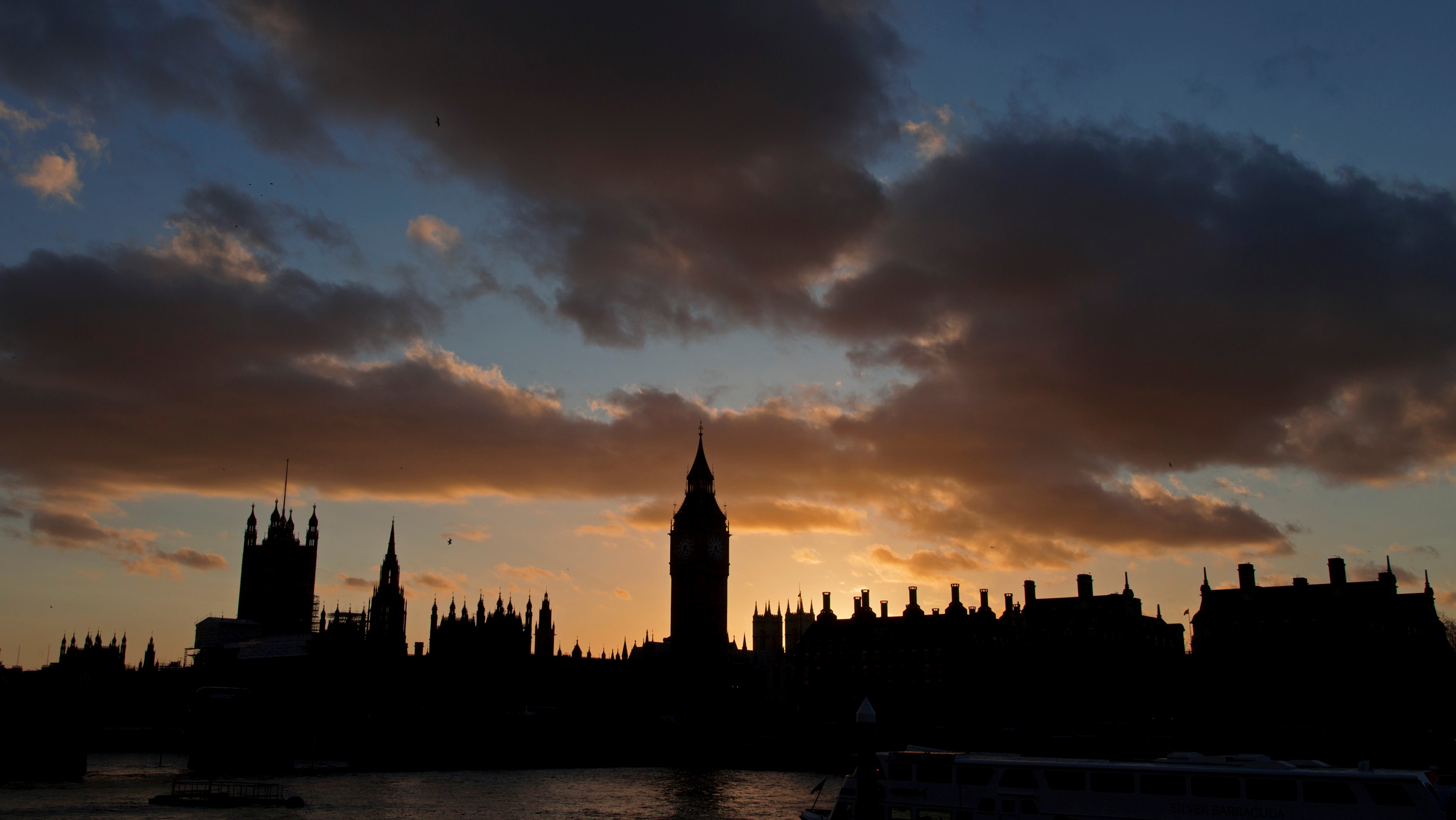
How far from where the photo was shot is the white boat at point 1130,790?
34.2m

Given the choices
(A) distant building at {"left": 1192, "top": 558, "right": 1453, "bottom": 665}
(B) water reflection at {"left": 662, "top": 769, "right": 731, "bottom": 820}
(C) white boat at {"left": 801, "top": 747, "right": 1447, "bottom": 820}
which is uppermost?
(A) distant building at {"left": 1192, "top": 558, "right": 1453, "bottom": 665}

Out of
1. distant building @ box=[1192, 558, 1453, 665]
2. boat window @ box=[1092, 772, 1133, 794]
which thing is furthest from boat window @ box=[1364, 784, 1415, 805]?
distant building @ box=[1192, 558, 1453, 665]

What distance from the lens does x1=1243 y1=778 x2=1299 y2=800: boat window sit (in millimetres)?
34875

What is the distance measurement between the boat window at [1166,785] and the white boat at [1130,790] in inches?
1.2

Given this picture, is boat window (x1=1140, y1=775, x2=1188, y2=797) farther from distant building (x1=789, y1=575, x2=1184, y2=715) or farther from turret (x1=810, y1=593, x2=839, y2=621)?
turret (x1=810, y1=593, x2=839, y2=621)

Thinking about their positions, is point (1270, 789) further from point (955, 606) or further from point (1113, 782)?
point (955, 606)

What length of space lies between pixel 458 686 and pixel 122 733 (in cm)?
5940

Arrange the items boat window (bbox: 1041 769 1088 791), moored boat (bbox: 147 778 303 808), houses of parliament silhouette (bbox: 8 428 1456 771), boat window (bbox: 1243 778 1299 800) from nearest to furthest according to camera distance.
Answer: boat window (bbox: 1243 778 1299 800) < boat window (bbox: 1041 769 1088 791) < moored boat (bbox: 147 778 303 808) < houses of parliament silhouette (bbox: 8 428 1456 771)

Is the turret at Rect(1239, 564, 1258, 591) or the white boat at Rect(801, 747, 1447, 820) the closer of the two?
the white boat at Rect(801, 747, 1447, 820)

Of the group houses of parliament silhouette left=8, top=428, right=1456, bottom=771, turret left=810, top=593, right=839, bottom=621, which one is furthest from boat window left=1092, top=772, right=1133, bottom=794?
turret left=810, top=593, right=839, bottom=621

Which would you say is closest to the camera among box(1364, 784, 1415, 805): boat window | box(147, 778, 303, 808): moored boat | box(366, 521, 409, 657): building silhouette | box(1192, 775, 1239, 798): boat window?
box(1364, 784, 1415, 805): boat window

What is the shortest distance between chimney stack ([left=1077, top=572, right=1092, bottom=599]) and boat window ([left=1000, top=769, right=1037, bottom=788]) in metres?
87.0

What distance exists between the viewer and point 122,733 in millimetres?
178625

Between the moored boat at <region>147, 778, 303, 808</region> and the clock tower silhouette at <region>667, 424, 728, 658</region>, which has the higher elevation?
the clock tower silhouette at <region>667, 424, 728, 658</region>
